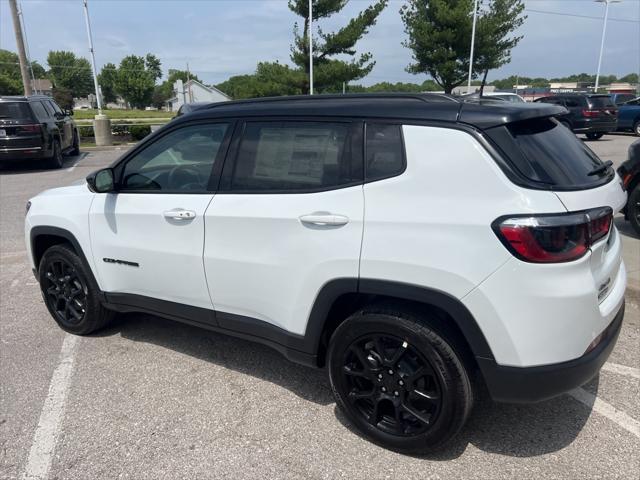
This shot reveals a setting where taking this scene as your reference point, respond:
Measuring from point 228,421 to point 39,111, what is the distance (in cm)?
1227

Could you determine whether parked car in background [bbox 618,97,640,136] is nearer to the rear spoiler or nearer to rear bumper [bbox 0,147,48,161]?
rear bumper [bbox 0,147,48,161]

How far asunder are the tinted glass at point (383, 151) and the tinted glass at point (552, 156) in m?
0.51

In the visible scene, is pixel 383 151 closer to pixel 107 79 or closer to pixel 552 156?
pixel 552 156

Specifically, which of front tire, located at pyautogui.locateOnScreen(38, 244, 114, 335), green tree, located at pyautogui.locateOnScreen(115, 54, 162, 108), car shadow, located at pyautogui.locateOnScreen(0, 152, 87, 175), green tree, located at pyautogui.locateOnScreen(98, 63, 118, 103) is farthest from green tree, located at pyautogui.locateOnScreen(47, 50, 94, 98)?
front tire, located at pyautogui.locateOnScreen(38, 244, 114, 335)

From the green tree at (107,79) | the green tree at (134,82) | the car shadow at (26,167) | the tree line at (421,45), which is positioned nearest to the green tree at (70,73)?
the green tree at (107,79)

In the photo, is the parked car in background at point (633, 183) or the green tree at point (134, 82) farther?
the green tree at point (134, 82)

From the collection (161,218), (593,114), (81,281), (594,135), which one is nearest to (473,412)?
(161,218)

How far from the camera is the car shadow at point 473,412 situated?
264 cm

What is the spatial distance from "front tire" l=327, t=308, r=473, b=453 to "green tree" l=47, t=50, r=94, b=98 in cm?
13438

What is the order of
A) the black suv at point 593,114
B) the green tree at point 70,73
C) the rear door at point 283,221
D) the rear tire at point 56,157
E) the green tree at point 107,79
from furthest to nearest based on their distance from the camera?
1. the green tree at point 70,73
2. the green tree at point 107,79
3. the black suv at point 593,114
4. the rear tire at point 56,157
5. the rear door at point 283,221

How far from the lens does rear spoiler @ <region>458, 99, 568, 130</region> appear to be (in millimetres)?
2262

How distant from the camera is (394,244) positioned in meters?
2.34

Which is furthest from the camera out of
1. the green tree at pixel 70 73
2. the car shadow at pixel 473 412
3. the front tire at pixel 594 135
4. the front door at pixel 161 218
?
the green tree at pixel 70 73

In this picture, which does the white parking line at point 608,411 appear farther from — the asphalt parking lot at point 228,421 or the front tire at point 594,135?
the front tire at point 594,135
